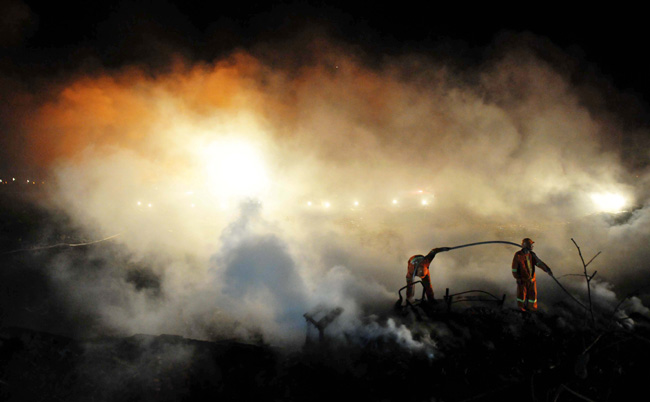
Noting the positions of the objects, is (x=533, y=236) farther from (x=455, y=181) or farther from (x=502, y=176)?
(x=455, y=181)

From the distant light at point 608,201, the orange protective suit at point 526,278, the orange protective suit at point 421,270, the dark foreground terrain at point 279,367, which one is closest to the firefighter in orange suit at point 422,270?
the orange protective suit at point 421,270

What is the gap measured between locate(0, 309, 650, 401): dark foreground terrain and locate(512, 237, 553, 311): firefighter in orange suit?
0.91 metres

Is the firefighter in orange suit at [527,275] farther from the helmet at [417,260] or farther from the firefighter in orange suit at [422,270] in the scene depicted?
the helmet at [417,260]

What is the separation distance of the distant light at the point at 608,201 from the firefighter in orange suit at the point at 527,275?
15.9 meters

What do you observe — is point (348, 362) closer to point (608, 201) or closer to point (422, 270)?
point (422, 270)

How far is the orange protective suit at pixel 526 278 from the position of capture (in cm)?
556

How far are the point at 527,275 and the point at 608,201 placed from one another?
56.7 feet

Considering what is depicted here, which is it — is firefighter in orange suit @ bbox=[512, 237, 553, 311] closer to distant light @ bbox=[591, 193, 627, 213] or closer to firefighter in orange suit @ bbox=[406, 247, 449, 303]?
firefighter in orange suit @ bbox=[406, 247, 449, 303]

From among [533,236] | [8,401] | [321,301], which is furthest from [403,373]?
[533,236]

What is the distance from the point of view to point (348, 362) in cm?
420

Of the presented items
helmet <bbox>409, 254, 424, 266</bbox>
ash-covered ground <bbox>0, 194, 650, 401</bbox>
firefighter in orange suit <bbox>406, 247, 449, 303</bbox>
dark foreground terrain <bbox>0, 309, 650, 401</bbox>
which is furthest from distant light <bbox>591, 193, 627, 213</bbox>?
helmet <bbox>409, 254, 424, 266</bbox>

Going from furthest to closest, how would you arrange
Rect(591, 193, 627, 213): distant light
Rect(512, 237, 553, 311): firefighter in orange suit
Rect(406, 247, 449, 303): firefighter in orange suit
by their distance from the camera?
Rect(591, 193, 627, 213): distant light < Rect(406, 247, 449, 303): firefighter in orange suit < Rect(512, 237, 553, 311): firefighter in orange suit

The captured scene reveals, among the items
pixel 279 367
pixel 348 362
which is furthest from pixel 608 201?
pixel 279 367

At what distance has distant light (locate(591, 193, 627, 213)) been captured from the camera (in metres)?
15.9
